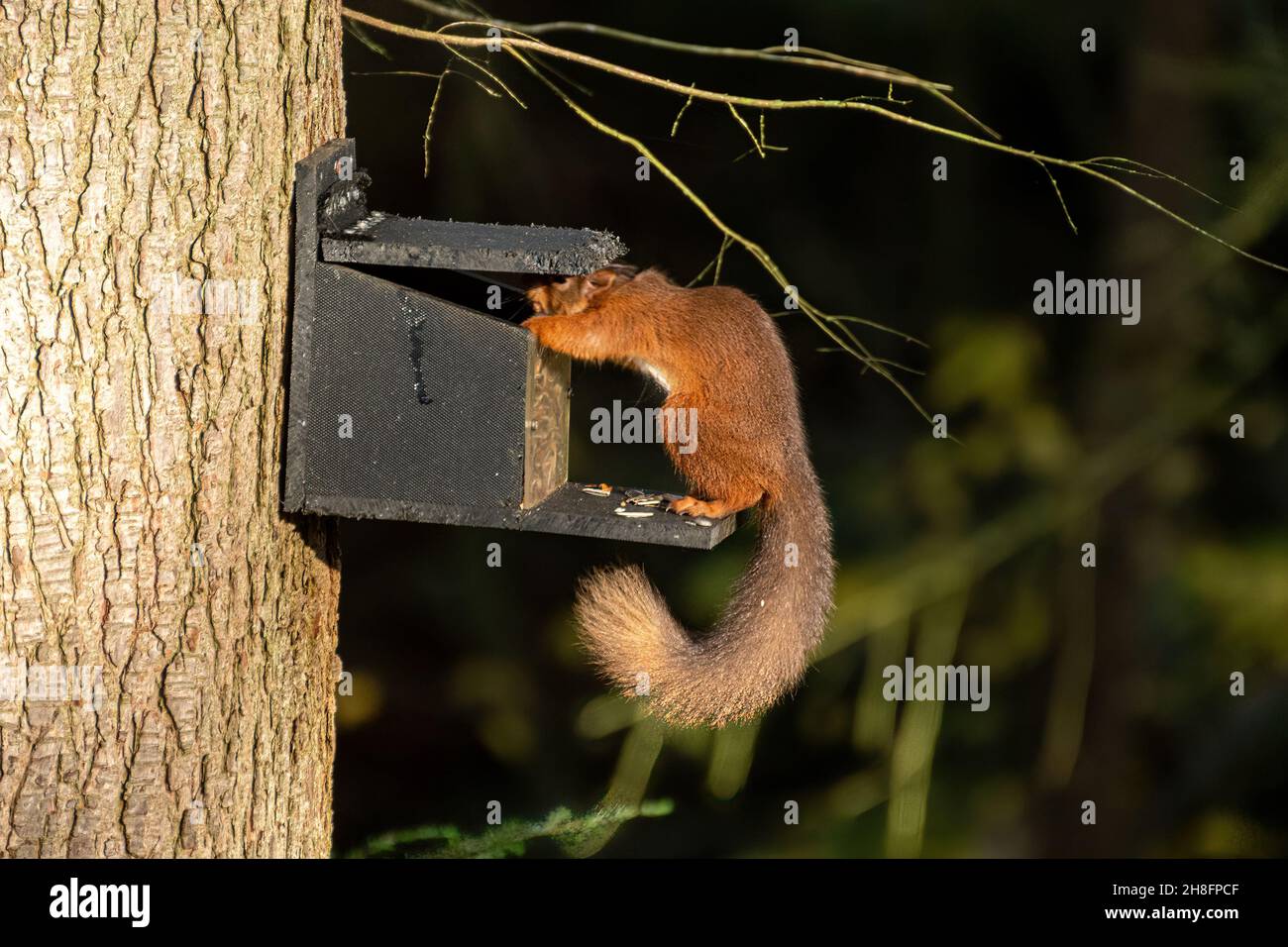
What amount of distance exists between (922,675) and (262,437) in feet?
7.74

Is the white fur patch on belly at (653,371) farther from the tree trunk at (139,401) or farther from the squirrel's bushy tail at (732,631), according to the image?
the tree trunk at (139,401)

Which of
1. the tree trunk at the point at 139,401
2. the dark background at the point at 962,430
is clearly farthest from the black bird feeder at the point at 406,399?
the dark background at the point at 962,430

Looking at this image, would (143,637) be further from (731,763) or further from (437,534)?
(437,534)

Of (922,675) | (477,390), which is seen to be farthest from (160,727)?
(922,675)

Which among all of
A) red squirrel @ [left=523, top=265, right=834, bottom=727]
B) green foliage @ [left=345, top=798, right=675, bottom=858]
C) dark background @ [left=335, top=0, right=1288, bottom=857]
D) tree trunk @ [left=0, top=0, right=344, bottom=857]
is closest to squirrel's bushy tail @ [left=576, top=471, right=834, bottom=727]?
red squirrel @ [left=523, top=265, right=834, bottom=727]

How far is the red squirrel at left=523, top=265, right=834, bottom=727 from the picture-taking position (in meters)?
2.41

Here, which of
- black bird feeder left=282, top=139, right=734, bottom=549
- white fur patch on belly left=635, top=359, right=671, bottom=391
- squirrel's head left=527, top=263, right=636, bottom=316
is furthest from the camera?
white fur patch on belly left=635, top=359, right=671, bottom=391

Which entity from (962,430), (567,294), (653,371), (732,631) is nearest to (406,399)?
(567,294)

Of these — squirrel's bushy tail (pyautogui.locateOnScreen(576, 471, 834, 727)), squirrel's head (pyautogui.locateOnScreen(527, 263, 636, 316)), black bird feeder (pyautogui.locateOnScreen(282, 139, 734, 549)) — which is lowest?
squirrel's bushy tail (pyautogui.locateOnScreen(576, 471, 834, 727))

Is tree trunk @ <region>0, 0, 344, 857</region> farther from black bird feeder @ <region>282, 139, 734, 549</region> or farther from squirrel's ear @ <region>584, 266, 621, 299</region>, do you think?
squirrel's ear @ <region>584, 266, 621, 299</region>

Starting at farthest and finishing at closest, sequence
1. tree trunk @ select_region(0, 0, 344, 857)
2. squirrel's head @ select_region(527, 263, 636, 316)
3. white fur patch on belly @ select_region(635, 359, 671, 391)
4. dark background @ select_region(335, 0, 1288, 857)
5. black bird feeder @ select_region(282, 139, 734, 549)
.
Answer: dark background @ select_region(335, 0, 1288, 857) → white fur patch on belly @ select_region(635, 359, 671, 391) → squirrel's head @ select_region(527, 263, 636, 316) → black bird feeder @ select_region(282, 139, 734, 549) → tree trunk @ select_region(0, 0, 344, 857)

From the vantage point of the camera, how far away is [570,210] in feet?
16.0

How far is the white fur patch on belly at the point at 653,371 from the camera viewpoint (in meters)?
2.50

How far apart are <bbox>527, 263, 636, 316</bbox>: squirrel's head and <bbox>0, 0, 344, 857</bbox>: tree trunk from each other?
0.44 meters
